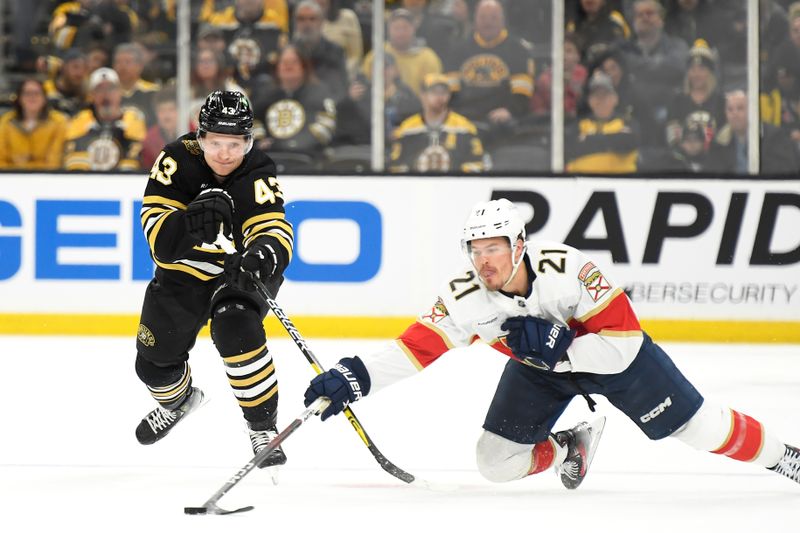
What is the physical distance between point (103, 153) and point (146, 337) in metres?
3.89

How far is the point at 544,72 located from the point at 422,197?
Answer: 3.83 ft

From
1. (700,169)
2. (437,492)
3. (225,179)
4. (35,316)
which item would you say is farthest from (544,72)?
(437,492)

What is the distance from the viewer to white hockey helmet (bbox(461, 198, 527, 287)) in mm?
3070

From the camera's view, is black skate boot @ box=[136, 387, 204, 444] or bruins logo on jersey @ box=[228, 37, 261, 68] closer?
black skate boot @ box=[136, 387, 204, 444]

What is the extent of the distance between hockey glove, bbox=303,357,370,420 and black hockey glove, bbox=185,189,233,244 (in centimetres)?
56

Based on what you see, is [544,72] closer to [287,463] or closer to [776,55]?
[776,55]

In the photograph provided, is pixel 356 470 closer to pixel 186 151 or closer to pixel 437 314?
pixel 437 314

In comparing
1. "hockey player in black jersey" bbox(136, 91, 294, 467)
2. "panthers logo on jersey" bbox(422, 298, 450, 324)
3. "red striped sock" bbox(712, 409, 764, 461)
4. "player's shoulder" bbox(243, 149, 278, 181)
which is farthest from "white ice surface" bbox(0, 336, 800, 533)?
"player's shoulder" bbox(243, 149, 278, 181)

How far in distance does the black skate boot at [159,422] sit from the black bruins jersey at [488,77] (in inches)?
158

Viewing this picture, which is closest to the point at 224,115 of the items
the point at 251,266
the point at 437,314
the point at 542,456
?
the point at 251,266

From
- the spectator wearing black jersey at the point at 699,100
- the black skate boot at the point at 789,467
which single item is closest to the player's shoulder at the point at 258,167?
the black skate boot at the point at 789,467

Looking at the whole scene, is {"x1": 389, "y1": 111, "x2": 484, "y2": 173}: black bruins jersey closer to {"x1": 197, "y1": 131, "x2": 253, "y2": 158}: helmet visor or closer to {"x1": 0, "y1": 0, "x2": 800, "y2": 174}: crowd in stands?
{"x1": 0, "y1": 0, "x2": 800, "y2": 174}: crowd in stands

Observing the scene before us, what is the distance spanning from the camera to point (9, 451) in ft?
12.9

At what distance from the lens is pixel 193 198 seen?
3799mm
